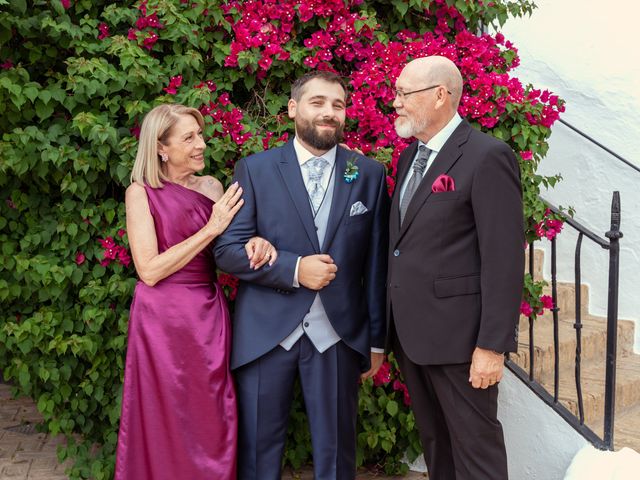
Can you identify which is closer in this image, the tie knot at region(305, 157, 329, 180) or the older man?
the older man

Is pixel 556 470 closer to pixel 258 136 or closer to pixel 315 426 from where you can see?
pixel 315 426

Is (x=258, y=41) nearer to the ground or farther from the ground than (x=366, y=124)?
farther from the ground

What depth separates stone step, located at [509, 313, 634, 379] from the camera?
16.0ft

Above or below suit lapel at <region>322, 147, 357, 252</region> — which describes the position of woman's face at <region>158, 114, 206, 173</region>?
above

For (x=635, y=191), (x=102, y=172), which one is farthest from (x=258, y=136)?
(x=635, y=191)

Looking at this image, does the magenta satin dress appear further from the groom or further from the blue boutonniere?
the blue boutonniere

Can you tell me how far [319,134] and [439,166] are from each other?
0.59 metres

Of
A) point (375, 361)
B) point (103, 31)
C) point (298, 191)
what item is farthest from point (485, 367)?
point (103, 31)

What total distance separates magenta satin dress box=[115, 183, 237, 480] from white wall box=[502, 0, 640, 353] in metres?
3.76

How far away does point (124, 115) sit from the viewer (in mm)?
4273

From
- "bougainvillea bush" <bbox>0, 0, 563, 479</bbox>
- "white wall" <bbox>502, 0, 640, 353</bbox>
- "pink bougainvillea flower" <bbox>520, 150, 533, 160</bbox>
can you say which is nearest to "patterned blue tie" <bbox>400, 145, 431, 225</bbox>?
"bougainvillea bush" <bbox>0, 0, 563, 479</bbox>

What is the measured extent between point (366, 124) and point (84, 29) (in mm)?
1659

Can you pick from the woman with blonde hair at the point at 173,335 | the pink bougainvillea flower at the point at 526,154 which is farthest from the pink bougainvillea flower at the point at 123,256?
the pink bougainvillea flower at the point at 526,154

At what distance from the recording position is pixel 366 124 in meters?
4.07
